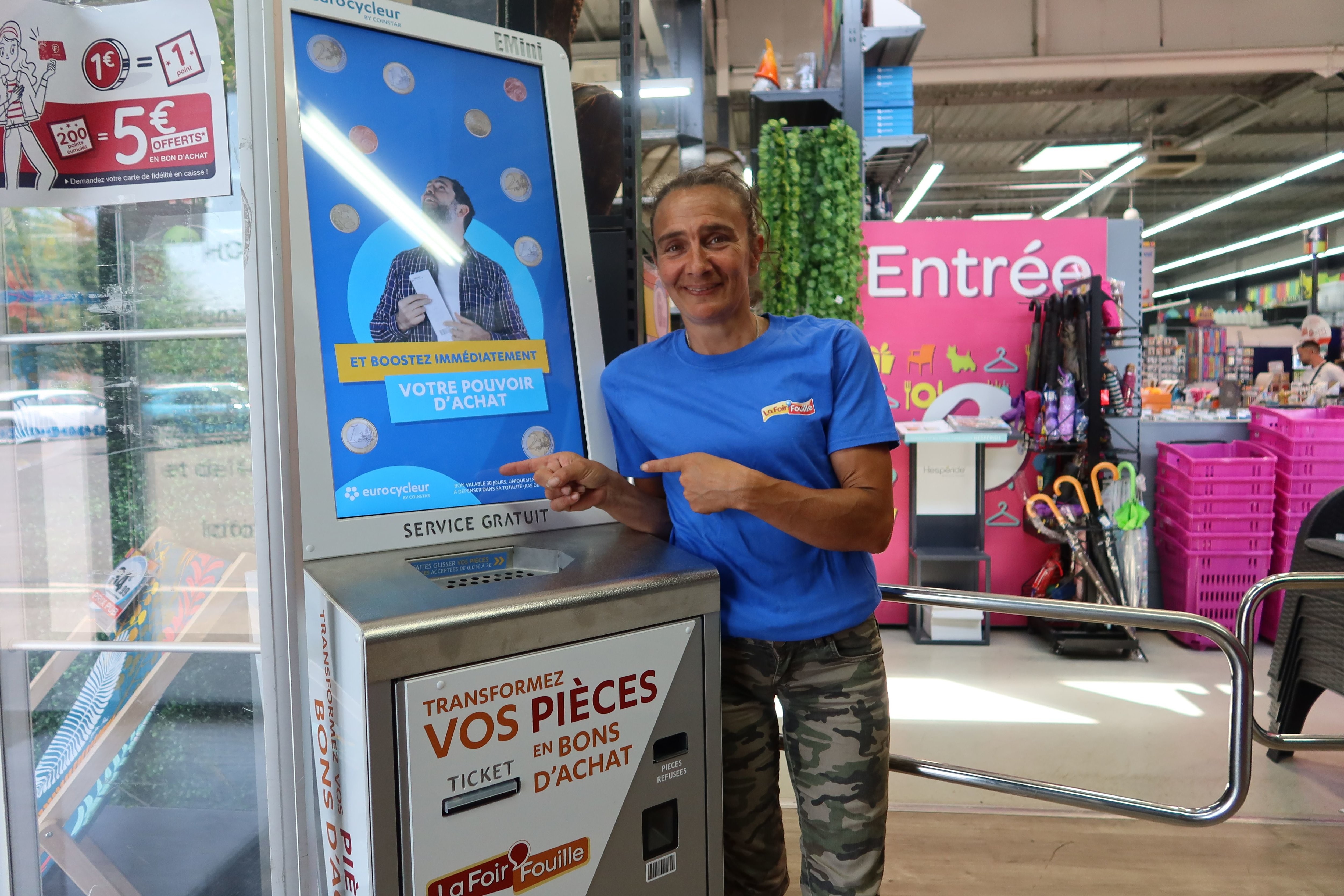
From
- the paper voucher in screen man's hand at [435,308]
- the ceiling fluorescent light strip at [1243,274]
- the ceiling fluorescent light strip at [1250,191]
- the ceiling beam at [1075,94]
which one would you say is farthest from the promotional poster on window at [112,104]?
the ceiling fluorescent light strip at [1243,274]

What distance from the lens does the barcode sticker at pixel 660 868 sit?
118 centimetres

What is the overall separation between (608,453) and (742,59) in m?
8.18

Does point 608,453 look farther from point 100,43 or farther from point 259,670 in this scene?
point 100,43

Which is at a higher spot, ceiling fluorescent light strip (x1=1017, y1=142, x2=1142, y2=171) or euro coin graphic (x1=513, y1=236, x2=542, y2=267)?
ceiling fluorescent light strip (x1=1017, y1=142, x2=1142, y2=171)

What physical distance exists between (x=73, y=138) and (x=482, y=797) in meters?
1.21

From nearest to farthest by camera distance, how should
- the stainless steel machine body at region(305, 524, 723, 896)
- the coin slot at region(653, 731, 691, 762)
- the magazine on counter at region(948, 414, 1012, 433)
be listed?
the stainless steel machine body at region(305, 524, 723, 896) → the coin slot at region(653, 731, 691, 762) → the magazine on counter at region(948, 414, 1012, 433)

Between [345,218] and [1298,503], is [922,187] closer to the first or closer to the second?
[1298,503]

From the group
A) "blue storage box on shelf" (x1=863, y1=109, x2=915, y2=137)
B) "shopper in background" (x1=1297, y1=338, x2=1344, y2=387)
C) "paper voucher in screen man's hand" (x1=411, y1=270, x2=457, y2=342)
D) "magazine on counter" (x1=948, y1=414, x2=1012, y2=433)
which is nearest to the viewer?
"paper voucher in screen man's hand" (x1=411, y1=270, x2=457, y2=342)

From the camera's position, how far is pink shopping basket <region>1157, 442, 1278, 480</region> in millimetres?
4262

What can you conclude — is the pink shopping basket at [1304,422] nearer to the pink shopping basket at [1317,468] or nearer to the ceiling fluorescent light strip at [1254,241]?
the pink shopping basket at [1317,468]

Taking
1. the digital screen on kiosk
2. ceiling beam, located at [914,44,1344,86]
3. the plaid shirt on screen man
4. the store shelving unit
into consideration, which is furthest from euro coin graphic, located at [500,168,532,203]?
ceiling beam, located at [914,44,1344,86]

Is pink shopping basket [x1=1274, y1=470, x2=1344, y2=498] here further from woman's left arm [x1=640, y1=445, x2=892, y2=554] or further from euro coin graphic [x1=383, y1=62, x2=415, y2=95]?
euro coin graphic [x1=383, y1=62, x2=415, y2=95]

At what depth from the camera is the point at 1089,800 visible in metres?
1.57

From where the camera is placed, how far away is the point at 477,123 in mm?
1512
